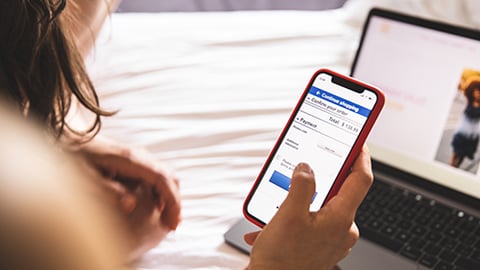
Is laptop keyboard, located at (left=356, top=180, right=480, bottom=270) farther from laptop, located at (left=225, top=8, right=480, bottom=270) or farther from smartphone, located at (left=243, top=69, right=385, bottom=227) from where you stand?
smartphone, located at (left=243, top=69, right=385, bottom=227)

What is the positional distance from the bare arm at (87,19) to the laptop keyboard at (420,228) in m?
0.47

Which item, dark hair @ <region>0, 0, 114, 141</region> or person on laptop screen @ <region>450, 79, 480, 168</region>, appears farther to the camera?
person on laptop screen @ <region>450, 79, 480, 168</region>

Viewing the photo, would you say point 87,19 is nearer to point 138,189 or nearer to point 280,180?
point 138,189

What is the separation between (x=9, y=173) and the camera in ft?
1.58

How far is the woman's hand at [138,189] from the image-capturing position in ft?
2.62

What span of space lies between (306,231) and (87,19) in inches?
21.4

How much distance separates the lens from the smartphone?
0.67 meters

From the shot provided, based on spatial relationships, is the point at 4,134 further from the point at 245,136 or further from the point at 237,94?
the point at 237,94

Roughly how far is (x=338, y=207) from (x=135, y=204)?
1.06ft

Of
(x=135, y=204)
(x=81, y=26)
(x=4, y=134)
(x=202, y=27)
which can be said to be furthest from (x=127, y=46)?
(x=4, y=134)

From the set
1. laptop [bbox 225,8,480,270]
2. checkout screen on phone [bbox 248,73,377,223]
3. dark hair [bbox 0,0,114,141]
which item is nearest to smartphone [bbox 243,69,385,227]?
checkout screen on phone [bbox 248,73,377,223]

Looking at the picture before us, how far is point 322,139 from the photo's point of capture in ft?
2.27

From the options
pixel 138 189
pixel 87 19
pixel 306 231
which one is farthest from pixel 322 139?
pixel 87 19

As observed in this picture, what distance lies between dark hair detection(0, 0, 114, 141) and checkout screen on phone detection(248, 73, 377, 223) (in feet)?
0.80
